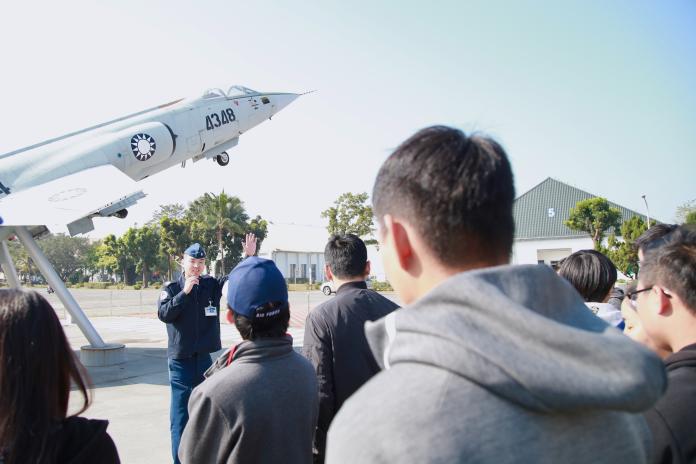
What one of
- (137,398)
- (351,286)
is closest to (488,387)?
(351,286)

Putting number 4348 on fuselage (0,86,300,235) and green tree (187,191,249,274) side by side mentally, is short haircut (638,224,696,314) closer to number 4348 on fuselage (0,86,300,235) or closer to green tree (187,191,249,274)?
number 4348 on fuselage (0,86,300,235)

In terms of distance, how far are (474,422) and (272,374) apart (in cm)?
159

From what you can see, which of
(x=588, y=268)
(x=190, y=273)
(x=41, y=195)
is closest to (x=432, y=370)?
(x=588, y=268)

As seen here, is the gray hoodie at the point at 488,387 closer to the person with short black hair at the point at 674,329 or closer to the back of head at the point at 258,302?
the person with short black hair at the point at 674,329

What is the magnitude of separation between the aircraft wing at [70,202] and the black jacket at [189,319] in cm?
387

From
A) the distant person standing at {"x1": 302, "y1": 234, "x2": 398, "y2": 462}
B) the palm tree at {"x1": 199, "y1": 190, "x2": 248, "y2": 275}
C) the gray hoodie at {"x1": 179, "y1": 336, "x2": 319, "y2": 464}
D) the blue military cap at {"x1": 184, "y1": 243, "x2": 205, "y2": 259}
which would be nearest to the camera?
the gray hoodie at {"x1": 179, "y1": 336, "x2": 319, "y2": 464}

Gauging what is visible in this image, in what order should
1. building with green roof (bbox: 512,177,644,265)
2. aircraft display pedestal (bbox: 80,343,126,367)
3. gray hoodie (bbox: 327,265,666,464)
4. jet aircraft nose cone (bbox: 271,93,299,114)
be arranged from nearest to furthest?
gray hoodie (bbox: 327,265,666,464) → aircraft display pedestal (bbox: 80,343,126,367) → jet aircraft nose cone (bbox: 271,93,299,114) → building with green roof (bbox: 512,177,644,265)

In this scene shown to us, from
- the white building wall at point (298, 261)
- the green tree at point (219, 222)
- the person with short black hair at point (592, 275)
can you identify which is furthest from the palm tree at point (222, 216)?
the person with short black hair at point (592, 275)

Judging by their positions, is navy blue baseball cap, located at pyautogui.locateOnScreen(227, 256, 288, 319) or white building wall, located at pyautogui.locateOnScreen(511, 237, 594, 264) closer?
navy blue baseball cap, located at pyautogui.locateOnScreen(227, 256, 288, 319)

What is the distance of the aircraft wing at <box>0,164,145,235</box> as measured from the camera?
332 inches

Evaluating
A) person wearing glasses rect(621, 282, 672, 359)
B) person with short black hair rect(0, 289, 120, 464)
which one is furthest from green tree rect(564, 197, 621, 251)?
person with short black hair rect(0, 289, 120, 464)

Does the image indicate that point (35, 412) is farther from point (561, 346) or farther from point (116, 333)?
point (116, 333)

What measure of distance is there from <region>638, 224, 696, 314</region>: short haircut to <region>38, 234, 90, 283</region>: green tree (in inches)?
3319

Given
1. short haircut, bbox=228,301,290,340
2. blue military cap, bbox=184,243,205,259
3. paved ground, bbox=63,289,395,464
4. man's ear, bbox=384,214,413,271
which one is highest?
man's ear, bbox=384,214,413,271
